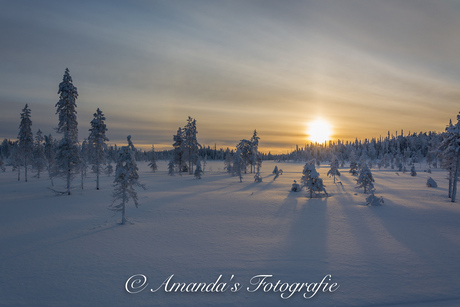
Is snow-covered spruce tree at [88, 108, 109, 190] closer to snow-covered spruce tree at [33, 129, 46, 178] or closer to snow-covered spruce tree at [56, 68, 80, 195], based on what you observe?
snow-covered spruce tree at [56, 68, 80, 195]

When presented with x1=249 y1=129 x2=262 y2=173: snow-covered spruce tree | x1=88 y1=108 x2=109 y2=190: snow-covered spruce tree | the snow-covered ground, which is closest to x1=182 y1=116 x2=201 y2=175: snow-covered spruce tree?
x1=249 y1=129 x2=262 y2=173: snow-covered spruce tree

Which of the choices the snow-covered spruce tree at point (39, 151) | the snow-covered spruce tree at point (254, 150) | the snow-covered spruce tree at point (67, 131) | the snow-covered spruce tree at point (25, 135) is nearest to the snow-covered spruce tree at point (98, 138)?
the snow-covered spruce tree at point (67, 131)

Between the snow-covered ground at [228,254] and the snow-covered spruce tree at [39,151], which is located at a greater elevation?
the snow-covered spruce tree at [39,151]

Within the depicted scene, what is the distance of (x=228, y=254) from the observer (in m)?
12.7

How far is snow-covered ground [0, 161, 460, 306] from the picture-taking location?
907cm

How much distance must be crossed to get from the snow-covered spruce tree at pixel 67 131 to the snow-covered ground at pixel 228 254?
8.98 metres

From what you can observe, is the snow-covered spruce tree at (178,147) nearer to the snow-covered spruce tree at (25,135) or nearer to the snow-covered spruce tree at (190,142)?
the snow-covered spruce tree at (190,142)

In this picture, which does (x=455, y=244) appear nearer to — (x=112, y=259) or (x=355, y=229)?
(x=355, y=229)

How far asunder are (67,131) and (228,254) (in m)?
31.9

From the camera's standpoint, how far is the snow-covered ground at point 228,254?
9070 mm

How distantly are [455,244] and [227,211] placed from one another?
55.4 ft

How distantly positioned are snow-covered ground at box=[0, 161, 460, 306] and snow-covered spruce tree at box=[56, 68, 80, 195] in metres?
8.98

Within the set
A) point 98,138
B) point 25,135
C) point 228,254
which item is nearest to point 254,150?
point 98,138

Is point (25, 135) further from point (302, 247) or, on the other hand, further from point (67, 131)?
point (302, 247)
